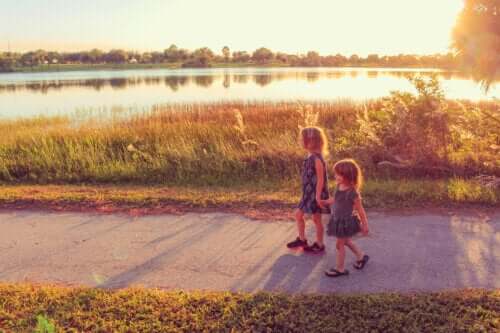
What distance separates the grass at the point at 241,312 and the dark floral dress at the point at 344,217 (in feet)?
2.23

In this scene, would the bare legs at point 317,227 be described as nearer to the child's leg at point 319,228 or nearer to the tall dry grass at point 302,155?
the child's leg at point 319,228

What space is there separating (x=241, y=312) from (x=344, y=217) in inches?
55.5

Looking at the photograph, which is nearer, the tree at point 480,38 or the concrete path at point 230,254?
the concrete path at point 230,254

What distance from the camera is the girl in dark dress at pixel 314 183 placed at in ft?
14.6

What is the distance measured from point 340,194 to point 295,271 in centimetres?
91

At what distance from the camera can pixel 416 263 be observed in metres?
4.31

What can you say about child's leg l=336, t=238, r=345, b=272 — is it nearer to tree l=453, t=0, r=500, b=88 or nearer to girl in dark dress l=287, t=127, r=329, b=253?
girl in dark dress l=287, t=127, r=329, b=253

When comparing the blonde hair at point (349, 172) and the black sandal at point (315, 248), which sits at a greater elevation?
the blonde hair at point (349, 172)

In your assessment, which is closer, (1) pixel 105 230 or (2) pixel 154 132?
(1) pixel 105 230

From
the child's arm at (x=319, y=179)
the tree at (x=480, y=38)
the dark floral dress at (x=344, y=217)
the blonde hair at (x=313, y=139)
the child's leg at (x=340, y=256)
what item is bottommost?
the child's leg at (x=340, y=256)

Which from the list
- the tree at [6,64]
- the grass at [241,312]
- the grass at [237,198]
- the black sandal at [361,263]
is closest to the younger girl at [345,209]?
the black sandal at [361,263]

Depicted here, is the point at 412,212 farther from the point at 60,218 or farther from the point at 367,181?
the point at 60,218

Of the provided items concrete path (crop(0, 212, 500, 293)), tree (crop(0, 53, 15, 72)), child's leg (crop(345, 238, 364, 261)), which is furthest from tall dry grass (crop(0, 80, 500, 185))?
tree (crop(0, 53, 15, 72))

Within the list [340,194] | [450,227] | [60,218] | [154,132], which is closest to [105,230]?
[60,218]
